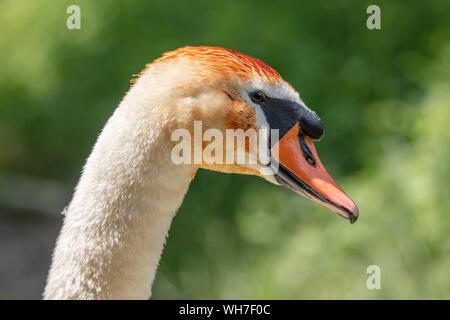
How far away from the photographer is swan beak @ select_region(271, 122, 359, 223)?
2256 millimetres

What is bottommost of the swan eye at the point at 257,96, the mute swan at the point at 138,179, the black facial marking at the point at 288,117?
the mute swan at the point at 138,179

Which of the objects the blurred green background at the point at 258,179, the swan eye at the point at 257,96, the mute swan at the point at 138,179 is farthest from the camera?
the blurred green background at the point at 258,179

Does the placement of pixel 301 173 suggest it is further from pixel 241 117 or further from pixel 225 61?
pixel 225 61

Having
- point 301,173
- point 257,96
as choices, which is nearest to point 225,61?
point 257,96

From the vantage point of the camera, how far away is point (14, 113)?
603 centimetres

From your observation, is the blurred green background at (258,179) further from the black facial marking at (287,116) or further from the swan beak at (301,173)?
the black facial marking at (287,116)

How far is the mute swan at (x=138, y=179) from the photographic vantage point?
6.74ft

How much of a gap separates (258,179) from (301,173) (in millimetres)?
2900

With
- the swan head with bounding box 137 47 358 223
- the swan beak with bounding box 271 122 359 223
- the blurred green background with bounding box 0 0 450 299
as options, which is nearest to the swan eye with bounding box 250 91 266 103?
the swan head with bounding box 137 47 358 223

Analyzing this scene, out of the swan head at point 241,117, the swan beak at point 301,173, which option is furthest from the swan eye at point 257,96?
the swan beak at point 301,173

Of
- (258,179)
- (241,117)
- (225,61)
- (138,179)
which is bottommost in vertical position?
(138,179)

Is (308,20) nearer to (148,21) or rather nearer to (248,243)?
(148,21)

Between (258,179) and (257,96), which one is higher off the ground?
(258,179)

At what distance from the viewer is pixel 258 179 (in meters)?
5.18
